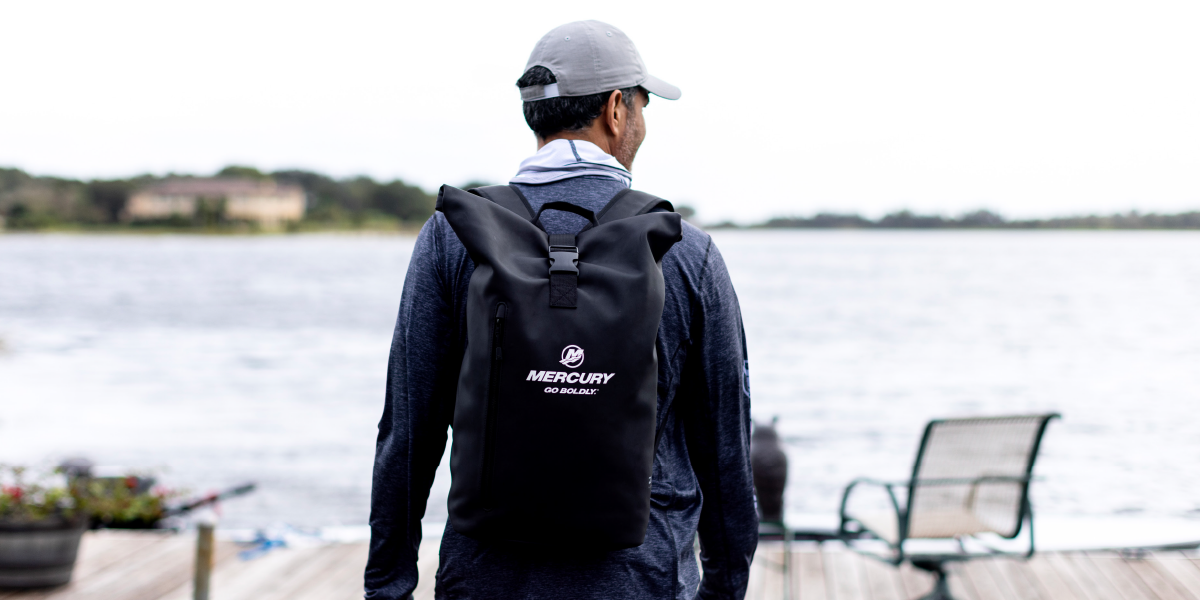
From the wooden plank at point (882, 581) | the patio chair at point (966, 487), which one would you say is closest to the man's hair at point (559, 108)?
the patio chair at point (966, 487)

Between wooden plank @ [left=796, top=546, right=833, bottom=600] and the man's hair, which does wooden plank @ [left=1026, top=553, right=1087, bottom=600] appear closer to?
wooden plank @ [left=796, top=546, right=833, bottom=600]

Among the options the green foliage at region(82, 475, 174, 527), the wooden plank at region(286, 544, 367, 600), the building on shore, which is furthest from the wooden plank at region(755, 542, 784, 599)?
the building on shore

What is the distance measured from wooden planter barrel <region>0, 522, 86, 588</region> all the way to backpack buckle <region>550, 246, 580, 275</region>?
3.90 metres

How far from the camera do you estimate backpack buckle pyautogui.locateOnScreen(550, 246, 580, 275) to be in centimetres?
109

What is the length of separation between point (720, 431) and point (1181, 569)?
3.76 metres

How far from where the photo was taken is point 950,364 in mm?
31156

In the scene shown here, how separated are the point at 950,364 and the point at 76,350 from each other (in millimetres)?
30434

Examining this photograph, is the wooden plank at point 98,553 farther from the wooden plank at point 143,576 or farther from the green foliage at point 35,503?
the green foliage at point 35,503

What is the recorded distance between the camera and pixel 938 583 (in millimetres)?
3812

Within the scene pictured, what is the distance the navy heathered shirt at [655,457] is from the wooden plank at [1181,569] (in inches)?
136

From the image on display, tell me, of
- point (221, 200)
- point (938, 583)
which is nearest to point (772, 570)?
point (938, 583)

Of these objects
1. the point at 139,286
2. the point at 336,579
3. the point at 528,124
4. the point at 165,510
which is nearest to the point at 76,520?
the point at 336,579

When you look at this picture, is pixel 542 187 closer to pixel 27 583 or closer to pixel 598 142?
pixel 598 142

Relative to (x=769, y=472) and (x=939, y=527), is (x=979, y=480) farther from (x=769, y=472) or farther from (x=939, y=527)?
(x=769, y=472)
